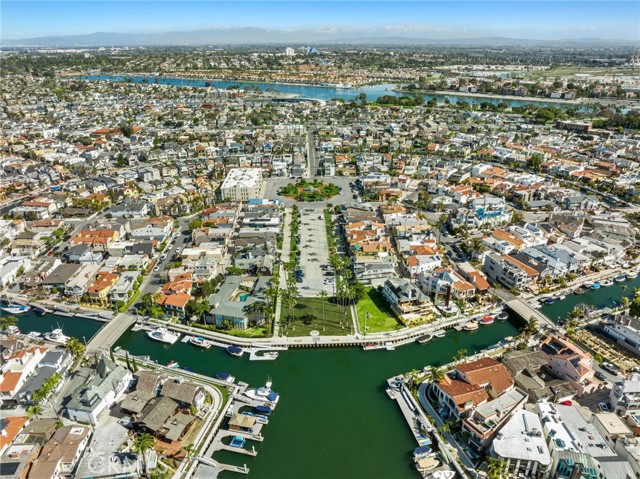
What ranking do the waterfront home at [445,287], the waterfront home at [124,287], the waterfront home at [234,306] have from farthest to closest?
the waterfront home at [124,287], the waterfront home at [445,287], the waterfront home at [234,306]

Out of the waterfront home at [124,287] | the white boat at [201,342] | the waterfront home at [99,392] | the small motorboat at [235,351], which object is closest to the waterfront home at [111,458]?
the waterfront home at [99,392]

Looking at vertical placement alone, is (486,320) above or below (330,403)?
above

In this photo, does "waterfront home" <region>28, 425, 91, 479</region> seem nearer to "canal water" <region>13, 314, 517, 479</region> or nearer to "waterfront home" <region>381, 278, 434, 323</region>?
"canal water" <region>13, 314, 517, 479</region>

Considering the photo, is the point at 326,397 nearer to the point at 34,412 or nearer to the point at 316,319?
the point at 316,319

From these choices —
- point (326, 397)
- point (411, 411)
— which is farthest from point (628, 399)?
point (326, 397)

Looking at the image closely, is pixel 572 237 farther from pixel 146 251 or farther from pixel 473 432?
pixel 146 251

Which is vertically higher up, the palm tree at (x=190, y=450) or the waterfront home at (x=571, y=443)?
the waterfront home at (x=571, y=443)

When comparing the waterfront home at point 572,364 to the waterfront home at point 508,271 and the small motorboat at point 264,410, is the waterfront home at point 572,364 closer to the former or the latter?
the waterfront home at point 508,271
